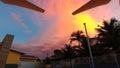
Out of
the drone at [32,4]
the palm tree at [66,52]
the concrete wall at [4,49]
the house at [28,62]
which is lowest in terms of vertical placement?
the drone at [32,4]

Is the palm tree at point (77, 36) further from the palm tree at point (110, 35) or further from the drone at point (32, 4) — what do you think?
the drone at point (32, 4)

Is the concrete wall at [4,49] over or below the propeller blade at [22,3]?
over

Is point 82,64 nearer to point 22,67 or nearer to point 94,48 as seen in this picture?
point 94,48

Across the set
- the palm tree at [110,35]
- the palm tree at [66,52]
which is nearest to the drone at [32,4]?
the palm tree at [110,35]

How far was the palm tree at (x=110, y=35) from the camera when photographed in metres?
19.2

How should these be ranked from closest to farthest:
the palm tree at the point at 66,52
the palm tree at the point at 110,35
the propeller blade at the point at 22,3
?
the propeller blade at the point at 22,3
the palm tree at the point at 110,35
the palm tree at the point at 66,52

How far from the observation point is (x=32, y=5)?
95 cm

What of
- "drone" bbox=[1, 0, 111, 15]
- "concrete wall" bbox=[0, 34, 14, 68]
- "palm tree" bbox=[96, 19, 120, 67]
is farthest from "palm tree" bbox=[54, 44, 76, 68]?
"drone" bbox=[1, 0, 111, 15]

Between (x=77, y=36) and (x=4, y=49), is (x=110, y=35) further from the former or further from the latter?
(x=4, y=49)

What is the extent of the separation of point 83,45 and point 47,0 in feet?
76.2

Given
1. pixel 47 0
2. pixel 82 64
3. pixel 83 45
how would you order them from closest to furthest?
pixel 47 0, pixel 82 64, pixel 83 45

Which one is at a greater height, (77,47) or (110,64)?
(77,47)

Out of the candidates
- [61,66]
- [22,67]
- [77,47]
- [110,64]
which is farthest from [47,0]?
[77,47]

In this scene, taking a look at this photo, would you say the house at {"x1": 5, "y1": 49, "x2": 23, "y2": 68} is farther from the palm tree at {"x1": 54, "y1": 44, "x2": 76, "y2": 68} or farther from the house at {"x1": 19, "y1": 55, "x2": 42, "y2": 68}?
the palm tree at {"x1": 54, "y1": 44, "x2": 76, "y2": 68}
